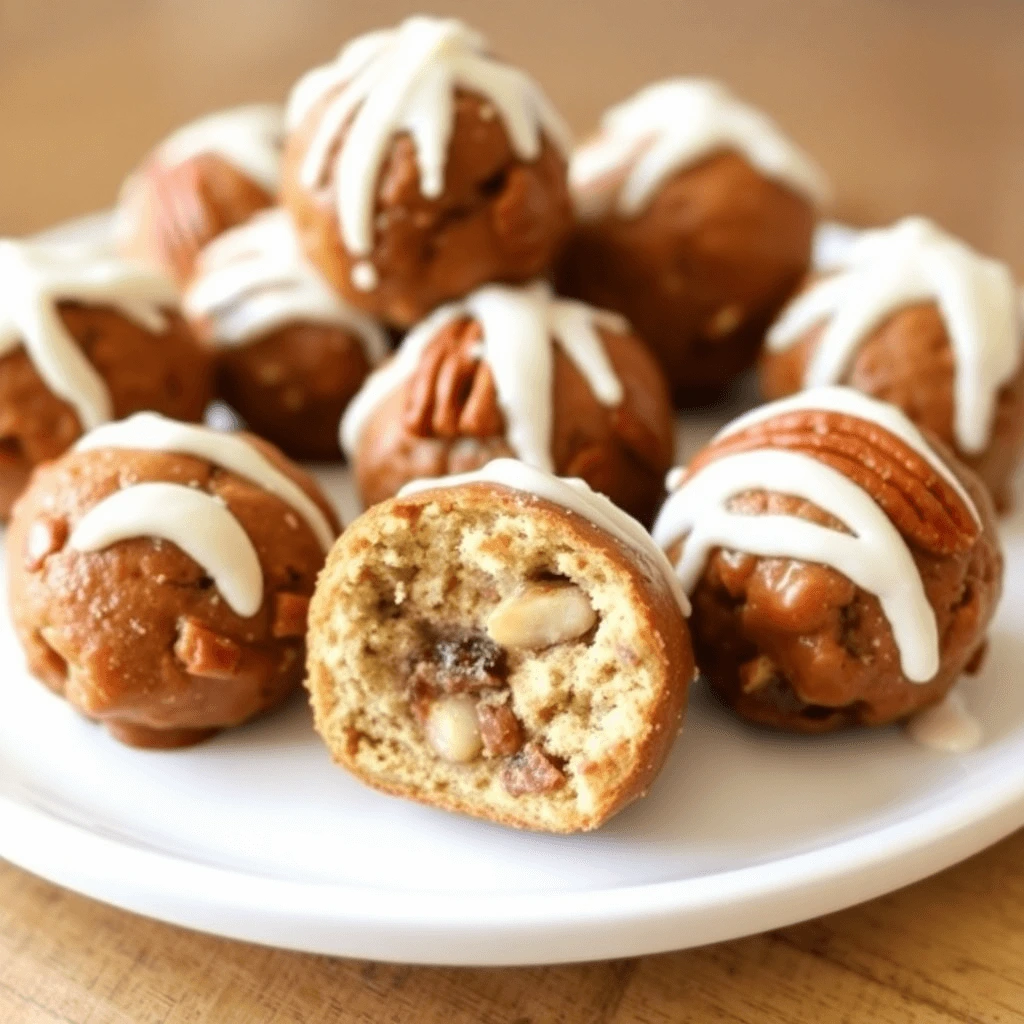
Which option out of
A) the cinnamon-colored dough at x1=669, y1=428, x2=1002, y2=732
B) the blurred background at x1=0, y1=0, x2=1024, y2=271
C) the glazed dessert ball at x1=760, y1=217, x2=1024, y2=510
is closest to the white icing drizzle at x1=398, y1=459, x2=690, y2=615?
the cinnamon-colored dough at x1=669, y1=428, x2=1002, y2=732

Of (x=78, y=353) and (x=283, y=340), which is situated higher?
(x=78, y=353)

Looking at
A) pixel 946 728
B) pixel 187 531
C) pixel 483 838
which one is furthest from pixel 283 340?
pixel 946 728

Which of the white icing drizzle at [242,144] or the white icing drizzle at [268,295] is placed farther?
the white icing drizzle at [242,144]

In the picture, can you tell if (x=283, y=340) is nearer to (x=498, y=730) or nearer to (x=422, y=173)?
(x=422, y=173)

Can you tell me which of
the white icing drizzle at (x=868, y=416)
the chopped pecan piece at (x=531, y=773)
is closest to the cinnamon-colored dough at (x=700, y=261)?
the white icing drizzle at (x=868, y=416)

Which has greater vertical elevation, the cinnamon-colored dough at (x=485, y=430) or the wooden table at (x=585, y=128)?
the cinnamon-colored dough at (x=485, y=430)

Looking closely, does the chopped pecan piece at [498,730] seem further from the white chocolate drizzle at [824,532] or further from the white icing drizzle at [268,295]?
the white icing drizzle at [268,295]

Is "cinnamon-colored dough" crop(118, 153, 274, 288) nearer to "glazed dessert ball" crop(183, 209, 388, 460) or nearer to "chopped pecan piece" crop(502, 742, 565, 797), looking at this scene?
"glazed dessert ball" crop(183, 209, 388, 460)

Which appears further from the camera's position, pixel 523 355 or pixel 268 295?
pixel 268 295

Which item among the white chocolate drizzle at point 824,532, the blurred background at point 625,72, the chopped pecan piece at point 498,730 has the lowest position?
the blurred background at point 625,72
